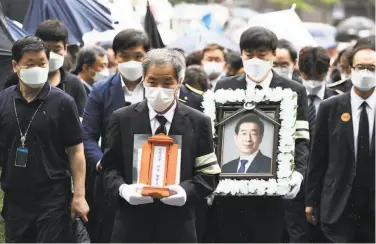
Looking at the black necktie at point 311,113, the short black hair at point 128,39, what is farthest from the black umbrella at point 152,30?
the short black hair at point 128,39

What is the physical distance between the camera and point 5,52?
977cm

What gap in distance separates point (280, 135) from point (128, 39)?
174cm

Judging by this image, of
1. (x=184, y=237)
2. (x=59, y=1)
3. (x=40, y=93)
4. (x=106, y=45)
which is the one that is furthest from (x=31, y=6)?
(x=106, y=45)

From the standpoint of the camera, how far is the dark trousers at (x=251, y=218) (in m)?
8.41

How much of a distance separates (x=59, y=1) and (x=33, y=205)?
3.62 meters

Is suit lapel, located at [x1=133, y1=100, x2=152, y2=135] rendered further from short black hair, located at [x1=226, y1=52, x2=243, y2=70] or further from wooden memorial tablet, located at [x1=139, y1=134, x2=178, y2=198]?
short black hair, located at [x1=226, y1=52, x2=243, y2=70]

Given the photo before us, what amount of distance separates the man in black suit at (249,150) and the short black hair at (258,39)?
2.29 ft

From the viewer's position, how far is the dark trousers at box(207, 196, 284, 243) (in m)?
8.41

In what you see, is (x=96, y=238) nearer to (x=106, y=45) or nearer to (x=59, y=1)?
(x=59, y=1)

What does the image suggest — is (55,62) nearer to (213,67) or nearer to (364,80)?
(364,80)

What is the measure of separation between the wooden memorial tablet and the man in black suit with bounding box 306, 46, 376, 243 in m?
2.35

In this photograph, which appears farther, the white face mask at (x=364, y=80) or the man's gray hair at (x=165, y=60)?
the white face mask at (x=364, y=80)

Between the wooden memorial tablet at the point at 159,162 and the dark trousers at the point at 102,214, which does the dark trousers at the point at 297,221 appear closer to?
the dark trousers at the point at 102,214

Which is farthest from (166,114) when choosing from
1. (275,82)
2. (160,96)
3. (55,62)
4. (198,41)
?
(198,41)
